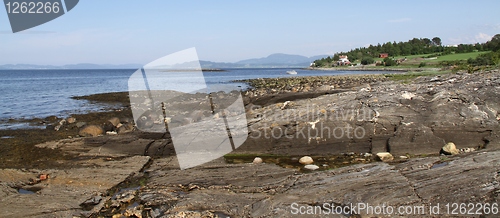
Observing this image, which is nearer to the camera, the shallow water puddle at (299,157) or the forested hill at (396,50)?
the shallow water puddle at (299,157)

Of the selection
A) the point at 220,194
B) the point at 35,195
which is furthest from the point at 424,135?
the point at 35,195

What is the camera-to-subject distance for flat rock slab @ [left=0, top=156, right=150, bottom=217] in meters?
7.57

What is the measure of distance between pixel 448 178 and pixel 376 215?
2006mm

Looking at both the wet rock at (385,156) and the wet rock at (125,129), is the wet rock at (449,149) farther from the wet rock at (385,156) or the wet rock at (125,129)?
the wet rock at (125,129)

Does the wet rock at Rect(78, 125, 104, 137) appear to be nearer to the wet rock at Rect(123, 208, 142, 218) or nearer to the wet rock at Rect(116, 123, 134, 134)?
the wet rock at Rect(116, 123, 134, 134)

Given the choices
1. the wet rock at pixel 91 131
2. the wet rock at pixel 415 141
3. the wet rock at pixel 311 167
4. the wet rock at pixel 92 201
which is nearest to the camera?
the wet rock at pixel 92 201

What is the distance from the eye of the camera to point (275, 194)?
7.72m

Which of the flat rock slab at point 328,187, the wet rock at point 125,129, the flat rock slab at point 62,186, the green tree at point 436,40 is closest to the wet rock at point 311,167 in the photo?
the flat rock slab at point 328,187

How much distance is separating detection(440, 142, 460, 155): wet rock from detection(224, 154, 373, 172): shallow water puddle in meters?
2.10

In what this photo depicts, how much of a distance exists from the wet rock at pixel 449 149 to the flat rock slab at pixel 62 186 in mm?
8611

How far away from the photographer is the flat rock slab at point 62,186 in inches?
298

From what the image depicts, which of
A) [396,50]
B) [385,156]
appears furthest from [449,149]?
[396,50]

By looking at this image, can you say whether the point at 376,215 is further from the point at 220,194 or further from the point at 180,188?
the point at 180,188

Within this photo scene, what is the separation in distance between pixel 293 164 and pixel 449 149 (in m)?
4.46
